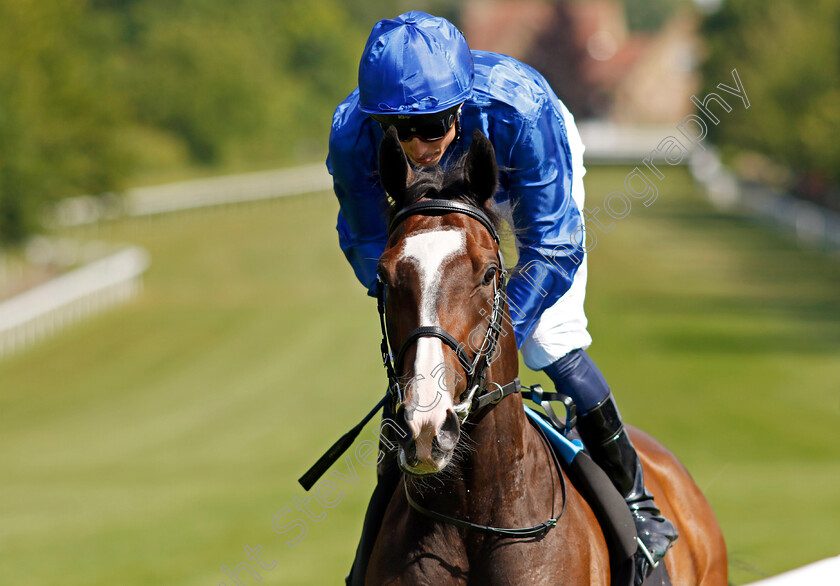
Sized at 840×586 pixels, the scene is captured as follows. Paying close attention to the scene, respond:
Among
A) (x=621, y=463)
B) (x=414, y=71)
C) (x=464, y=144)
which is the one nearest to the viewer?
(x=414, y=71)

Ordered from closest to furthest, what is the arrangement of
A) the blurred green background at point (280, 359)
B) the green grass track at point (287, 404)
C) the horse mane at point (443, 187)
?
the horse mane at point (443, 187) → the green grass track at point (287, 404) → the blurred green background at point (280, 359)

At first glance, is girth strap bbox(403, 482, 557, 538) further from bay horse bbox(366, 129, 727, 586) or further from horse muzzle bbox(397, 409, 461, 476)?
horse muzzle bbox(397, 409, 461, 476)

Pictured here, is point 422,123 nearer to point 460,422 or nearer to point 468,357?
point 468,357

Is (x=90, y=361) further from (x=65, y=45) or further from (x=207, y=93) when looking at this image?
(x=207, y=93)

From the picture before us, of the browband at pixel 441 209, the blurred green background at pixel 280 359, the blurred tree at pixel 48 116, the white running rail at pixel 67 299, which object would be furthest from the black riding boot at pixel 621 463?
the blurred tree at pixel 48 116

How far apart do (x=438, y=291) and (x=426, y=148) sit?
675 mm

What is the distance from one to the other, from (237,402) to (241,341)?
164 inches

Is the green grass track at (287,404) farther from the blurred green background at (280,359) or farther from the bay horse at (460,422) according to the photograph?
the bay horse at (460,422)

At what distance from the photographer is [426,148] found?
312 centimetres

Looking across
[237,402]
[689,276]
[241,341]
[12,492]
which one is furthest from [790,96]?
[12,492]

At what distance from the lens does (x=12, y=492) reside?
37.4ft

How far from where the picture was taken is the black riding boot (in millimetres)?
3566

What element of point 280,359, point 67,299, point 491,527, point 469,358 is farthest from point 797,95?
point 469,358

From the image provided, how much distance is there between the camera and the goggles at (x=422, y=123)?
305 cm
